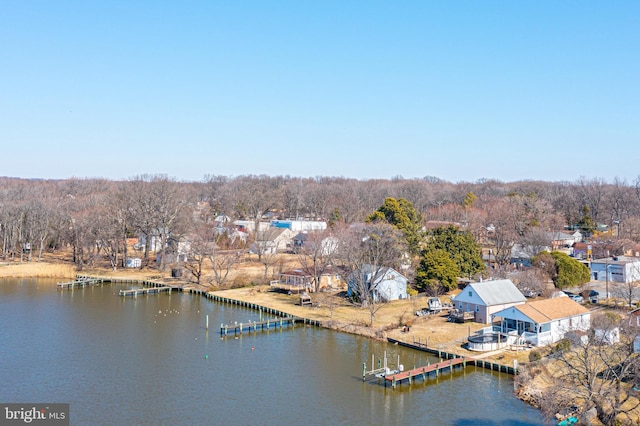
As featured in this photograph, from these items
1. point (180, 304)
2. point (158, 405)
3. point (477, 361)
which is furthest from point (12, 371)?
point (477, 361)

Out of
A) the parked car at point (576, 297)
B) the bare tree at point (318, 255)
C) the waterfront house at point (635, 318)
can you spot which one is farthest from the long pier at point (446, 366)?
A: the bare tree at point (318, 255)

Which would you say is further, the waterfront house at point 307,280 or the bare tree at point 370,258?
the waterfront house at point 307,280

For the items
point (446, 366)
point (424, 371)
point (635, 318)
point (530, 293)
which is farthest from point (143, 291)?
point (635, 318)

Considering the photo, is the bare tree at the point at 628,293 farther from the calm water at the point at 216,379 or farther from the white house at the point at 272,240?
the white house at the point at 272,240

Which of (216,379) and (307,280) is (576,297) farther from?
(216,379)

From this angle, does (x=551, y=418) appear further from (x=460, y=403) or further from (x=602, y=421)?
(x=460, y=403)

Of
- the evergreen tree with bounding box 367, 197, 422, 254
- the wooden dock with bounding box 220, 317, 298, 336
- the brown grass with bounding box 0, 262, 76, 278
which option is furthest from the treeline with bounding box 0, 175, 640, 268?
the wooden dock with bounding box 220, 317, 298, 336
